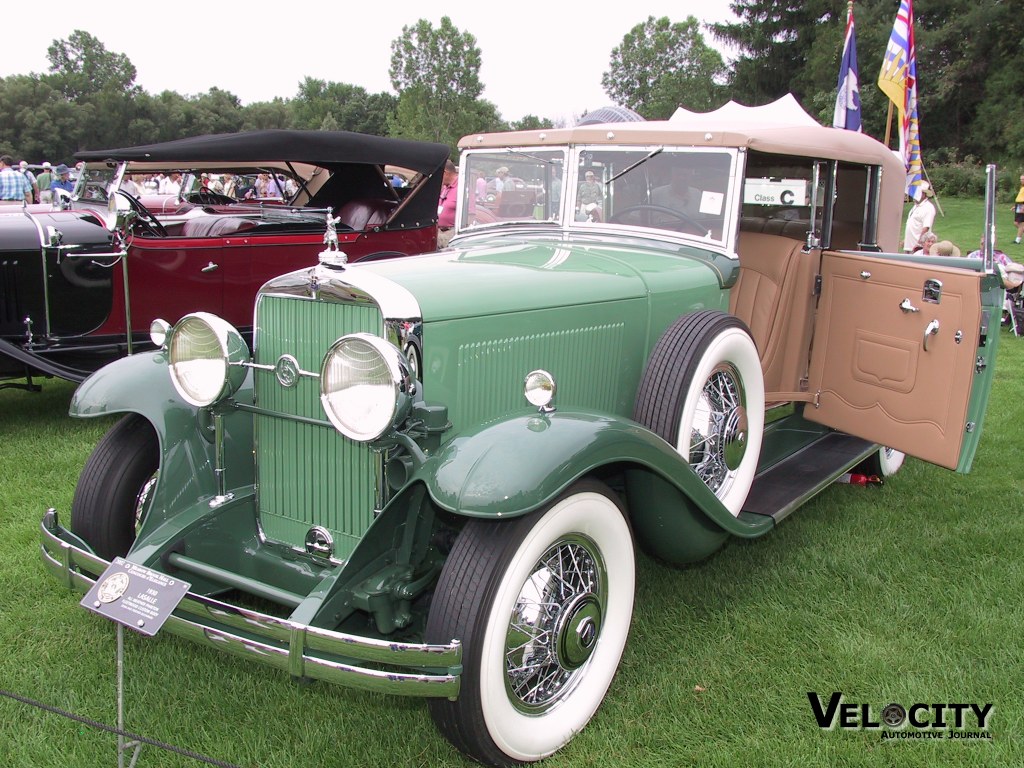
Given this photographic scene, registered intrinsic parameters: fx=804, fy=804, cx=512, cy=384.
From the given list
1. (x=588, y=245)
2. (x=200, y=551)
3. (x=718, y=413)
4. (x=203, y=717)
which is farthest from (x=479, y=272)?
(x=203, y=717)

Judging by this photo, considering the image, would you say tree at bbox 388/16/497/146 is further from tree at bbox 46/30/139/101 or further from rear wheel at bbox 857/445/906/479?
rear wheel at bbox 857/445/906/479

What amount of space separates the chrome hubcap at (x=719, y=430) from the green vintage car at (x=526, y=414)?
0.04 feet

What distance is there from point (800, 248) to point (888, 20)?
33.5m

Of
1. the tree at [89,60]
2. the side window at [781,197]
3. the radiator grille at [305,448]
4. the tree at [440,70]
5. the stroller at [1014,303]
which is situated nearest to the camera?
the radiator grille at [305,448]

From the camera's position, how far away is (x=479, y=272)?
10.1 ft

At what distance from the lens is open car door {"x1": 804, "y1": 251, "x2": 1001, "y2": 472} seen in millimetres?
3514

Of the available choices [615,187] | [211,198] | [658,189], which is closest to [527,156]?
[615,187]

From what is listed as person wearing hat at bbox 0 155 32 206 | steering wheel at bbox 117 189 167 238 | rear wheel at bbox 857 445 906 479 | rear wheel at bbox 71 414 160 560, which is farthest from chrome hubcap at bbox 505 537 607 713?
person wearing hat at bbox 0 155 32 206

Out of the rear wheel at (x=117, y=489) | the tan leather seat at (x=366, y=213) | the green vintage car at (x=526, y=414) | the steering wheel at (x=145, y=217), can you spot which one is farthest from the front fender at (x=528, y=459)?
the tan leather seat at (x=366, y=213)

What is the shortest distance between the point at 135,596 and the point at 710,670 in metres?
1.95

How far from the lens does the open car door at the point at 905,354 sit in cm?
351

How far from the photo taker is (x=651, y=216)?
12.6 ft

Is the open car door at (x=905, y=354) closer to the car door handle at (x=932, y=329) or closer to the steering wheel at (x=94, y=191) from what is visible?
the car door handle at (x=932, y=329)

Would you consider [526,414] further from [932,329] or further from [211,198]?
[211,198]
